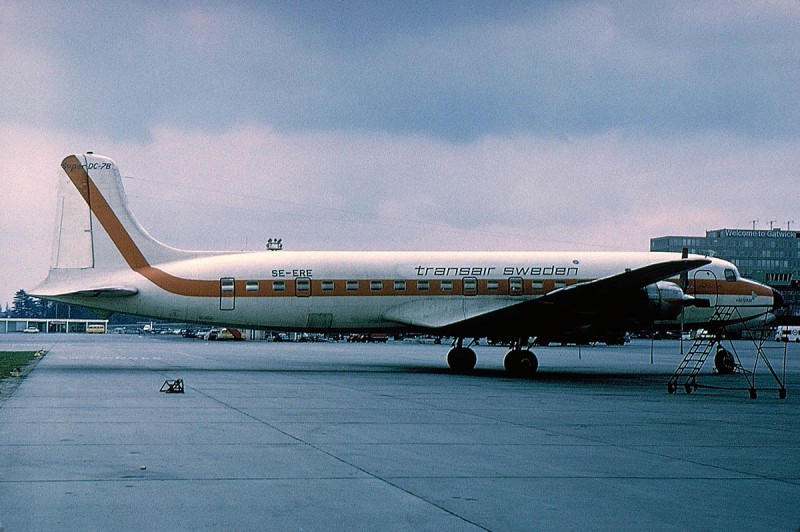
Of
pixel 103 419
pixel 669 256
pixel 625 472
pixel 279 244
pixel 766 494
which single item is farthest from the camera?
pixel 279 244

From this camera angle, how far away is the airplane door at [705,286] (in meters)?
32.6

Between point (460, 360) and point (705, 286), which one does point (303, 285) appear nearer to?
point (460, 360)

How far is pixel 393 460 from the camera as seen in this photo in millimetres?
11266

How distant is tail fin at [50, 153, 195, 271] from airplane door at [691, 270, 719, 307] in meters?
18.4

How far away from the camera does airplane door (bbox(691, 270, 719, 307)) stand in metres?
32.6

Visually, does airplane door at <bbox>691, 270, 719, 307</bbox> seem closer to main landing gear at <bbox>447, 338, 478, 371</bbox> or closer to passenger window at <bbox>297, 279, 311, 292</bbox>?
main landing gear at <bbox>447, 338, 478, 371</bbox>

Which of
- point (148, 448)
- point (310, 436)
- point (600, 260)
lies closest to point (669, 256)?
point (600, 260)

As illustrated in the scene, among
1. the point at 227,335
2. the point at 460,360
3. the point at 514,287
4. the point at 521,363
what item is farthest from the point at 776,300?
the point at 227,335

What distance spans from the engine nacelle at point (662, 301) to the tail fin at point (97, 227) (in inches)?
621

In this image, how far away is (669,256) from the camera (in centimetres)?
3428

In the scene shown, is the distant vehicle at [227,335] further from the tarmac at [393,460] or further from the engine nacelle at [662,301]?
the tarmac at [393,460]

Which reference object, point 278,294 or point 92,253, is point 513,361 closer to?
point 278,294

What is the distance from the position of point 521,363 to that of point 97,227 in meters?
15.4

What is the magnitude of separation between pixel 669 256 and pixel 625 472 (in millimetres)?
25075
